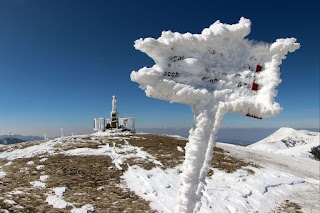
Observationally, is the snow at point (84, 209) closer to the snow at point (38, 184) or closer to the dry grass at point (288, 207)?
the snow at point (38, 184)

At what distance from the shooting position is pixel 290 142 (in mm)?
47562

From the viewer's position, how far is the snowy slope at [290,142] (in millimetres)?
38094

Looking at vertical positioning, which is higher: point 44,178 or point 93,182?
point 44,178

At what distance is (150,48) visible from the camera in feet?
13.5

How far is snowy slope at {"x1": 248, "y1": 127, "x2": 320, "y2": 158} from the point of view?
125 feet

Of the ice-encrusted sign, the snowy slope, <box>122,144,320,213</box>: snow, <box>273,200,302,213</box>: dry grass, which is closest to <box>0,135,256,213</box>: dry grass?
<box>122,144,320,213</box>: snow

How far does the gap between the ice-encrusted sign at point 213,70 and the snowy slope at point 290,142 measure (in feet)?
111

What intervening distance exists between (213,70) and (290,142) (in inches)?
1937

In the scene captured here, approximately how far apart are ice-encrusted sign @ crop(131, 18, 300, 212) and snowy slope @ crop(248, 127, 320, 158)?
33870 mm

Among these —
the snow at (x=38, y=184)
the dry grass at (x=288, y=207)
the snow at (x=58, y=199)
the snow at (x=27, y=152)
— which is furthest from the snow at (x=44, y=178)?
the dry grass at (x=288, y=207)

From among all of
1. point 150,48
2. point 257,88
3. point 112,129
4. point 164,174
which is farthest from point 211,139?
point 112,129

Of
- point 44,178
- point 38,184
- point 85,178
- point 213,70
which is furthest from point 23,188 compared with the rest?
point 213,70

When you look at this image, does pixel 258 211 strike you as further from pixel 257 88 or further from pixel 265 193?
pixel 257 88

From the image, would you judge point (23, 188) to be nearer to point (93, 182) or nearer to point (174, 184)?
point (93, 182)
